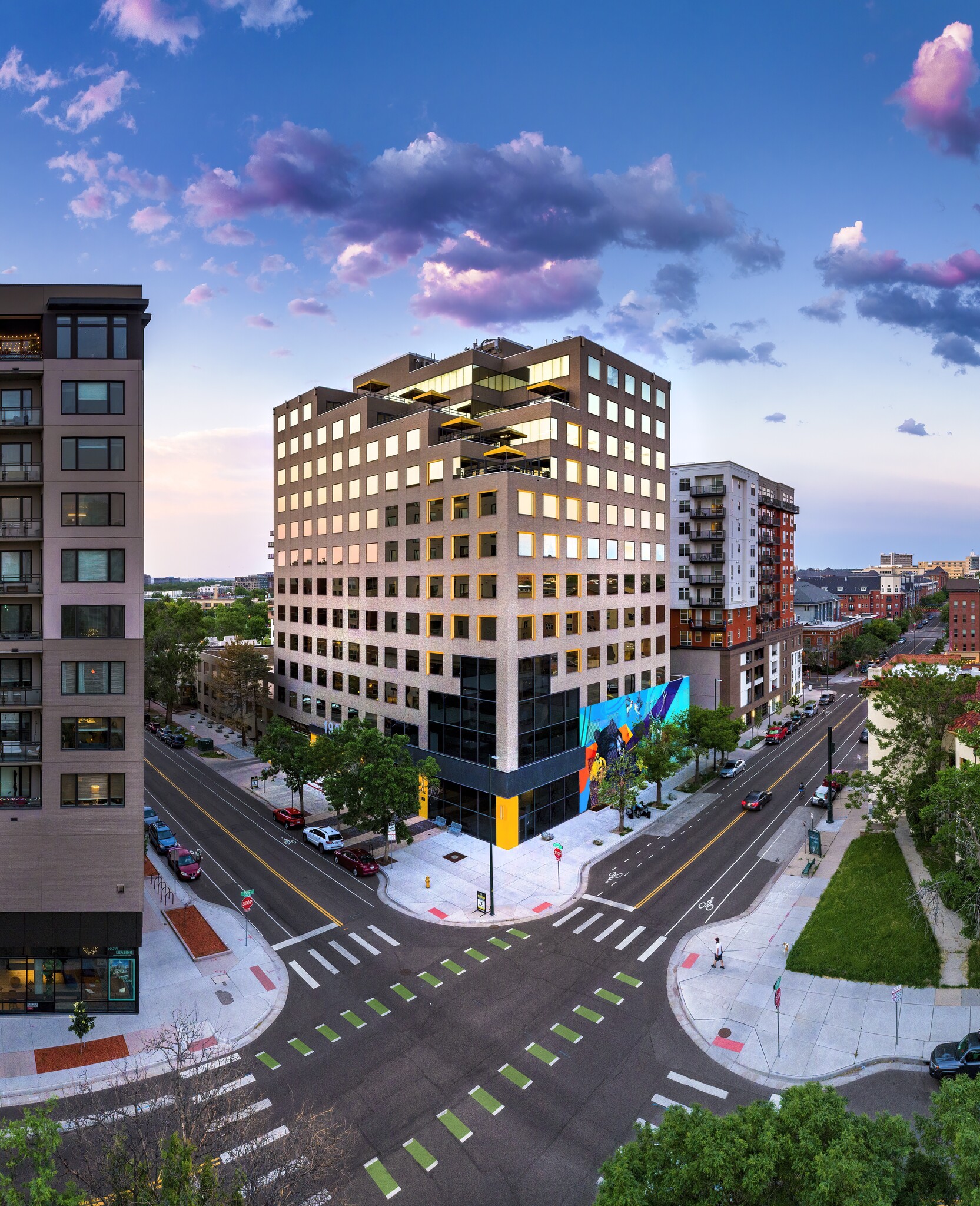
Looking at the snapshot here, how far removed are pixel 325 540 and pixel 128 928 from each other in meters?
42.3

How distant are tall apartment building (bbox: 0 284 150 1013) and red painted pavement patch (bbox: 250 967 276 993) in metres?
4.85

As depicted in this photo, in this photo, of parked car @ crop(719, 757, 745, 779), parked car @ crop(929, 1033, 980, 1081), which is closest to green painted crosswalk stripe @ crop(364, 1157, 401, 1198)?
parked car @ crop(929, 1033, 980, 1081)

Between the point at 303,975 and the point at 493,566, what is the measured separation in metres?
26.5

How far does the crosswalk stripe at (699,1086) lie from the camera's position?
2175 centimetres

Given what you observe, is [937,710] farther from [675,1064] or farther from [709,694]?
[709,694]

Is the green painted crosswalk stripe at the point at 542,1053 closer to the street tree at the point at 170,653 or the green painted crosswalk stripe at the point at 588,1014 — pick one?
the green painted crosswalk stripe at the point at 588,1014

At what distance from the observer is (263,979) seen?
96.4 feet

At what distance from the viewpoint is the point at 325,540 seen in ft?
212

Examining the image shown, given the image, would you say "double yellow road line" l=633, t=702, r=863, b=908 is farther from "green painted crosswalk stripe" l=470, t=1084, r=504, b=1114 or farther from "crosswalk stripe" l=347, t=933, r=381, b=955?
"green painted crosswalk stripe" l=470, t=1084, r=504, b=1114

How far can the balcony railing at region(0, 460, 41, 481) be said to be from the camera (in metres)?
29.2

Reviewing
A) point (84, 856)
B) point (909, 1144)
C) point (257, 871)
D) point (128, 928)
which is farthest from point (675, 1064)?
point (257, 871)

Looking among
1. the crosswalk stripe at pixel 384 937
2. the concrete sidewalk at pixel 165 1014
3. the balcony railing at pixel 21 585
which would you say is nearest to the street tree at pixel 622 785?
the crosswalk stripe at pixel 384 937

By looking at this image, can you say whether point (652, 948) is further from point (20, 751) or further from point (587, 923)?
point (20, 751)

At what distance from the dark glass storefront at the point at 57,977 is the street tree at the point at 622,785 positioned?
102ft
